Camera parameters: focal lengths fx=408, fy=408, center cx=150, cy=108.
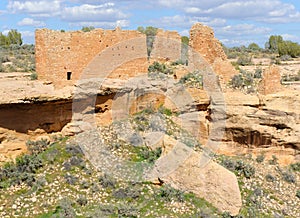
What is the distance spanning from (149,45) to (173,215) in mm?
12155

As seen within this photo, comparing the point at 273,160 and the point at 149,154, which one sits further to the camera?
the point at 273,160

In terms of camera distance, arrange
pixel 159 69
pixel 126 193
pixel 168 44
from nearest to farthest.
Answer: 1. pixel 126 193
2. pixel 159 69
3. pixel 168 44

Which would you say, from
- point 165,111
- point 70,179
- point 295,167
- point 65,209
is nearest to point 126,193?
point 70,179

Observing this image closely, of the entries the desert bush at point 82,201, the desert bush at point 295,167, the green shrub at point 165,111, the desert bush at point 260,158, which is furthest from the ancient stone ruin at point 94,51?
the desert bush at point 82,201

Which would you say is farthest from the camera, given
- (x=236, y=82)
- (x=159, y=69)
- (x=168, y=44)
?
(x=168, y=44)

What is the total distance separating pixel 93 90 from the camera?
1319 centimetres

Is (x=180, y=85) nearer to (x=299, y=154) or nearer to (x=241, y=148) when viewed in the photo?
(x=241, y=148)

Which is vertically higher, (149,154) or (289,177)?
(149,154)

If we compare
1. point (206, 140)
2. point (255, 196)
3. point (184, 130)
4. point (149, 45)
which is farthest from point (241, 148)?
point (149, 45)

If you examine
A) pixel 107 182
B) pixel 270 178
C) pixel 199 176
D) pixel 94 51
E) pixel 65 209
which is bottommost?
pixel 65 209

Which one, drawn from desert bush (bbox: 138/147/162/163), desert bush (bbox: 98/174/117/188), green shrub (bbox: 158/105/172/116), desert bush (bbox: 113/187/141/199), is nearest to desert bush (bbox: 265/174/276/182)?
desert bush (bbox: 138/147/162/163)

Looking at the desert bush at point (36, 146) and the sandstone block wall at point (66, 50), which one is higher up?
the sandstone block wall at point (66, 50)

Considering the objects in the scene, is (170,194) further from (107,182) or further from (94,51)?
(94,51)

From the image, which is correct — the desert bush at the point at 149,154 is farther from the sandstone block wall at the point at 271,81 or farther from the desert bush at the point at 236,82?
the sandstone block wall at the point at 271,81
